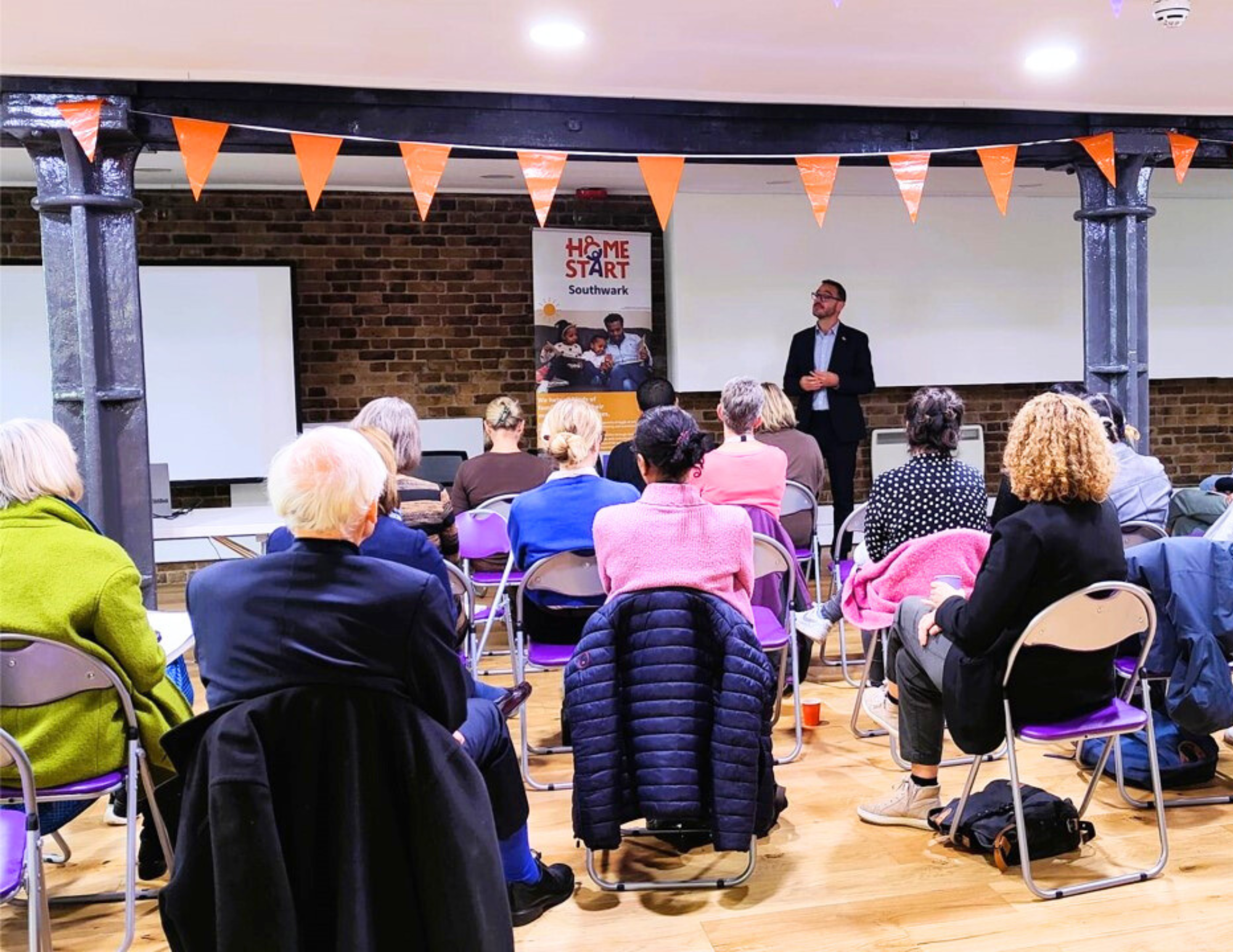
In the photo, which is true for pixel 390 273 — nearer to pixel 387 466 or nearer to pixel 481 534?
pixel 481 534

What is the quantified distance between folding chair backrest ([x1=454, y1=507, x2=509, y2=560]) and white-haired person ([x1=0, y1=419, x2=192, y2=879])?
171 centimetres

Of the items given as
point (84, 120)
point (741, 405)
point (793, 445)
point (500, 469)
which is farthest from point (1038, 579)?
point (84, 120)

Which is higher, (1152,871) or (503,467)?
(503,467)

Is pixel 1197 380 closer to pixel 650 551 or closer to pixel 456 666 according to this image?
pixel 650 551

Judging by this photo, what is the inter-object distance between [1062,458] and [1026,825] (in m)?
0.96

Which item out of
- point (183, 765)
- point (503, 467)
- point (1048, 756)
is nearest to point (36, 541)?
point (183, 765)

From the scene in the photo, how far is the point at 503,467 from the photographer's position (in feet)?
14.3

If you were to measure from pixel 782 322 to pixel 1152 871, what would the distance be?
503 cm

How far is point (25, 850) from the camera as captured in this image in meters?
2.01

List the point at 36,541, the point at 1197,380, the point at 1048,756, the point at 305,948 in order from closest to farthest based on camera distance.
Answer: the point at 305,948 → the point at 36,541 → the point at 1048,756 → the point at 1197,380

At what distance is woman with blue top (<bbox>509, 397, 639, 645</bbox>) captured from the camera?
10.6 ft

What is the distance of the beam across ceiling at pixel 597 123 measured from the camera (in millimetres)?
4258

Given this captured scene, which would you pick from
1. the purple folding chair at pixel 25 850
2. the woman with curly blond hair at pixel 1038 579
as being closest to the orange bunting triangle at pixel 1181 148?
the woman with curly blond hair at pixel 1038 579

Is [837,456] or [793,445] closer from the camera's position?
[793,445]
